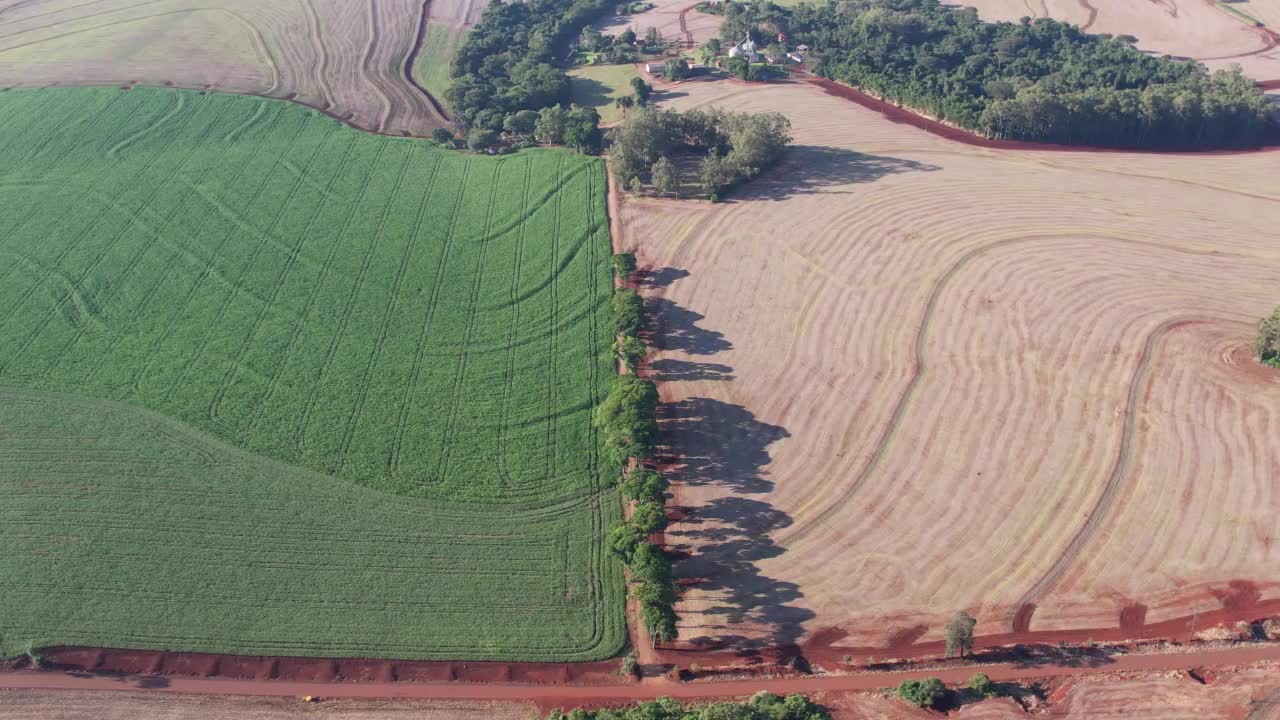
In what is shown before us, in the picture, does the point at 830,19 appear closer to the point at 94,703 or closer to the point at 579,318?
the point at 579,318

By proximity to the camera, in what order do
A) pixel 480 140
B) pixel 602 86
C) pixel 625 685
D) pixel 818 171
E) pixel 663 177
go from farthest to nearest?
pixel 602 86, pixel 480 140, pixel 818 171, pixel 663 177, pixel 625 685

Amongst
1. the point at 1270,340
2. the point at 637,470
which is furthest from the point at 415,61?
the point at 1270,340

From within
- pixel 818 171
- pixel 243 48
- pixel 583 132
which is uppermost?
pixel 243 48

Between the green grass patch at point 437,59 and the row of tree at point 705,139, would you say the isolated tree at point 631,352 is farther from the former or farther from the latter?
the green grass patch at point 437,59

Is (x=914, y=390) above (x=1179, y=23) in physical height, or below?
below

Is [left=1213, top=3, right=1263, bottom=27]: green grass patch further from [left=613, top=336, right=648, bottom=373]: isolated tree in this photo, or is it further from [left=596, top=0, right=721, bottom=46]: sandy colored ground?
[left=613, top=336, right=648, bottom=373]: isolated tree

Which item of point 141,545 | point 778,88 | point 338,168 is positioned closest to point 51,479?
point 141,545

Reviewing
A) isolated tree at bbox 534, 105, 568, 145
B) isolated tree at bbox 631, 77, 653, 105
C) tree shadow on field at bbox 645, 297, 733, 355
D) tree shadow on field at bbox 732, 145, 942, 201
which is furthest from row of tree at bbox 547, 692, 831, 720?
isolated tree at bbox 631, 77, 653, 105

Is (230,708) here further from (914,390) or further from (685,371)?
(914,390)

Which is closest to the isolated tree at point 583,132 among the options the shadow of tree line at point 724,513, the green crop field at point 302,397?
the green crop field at point 302,397
